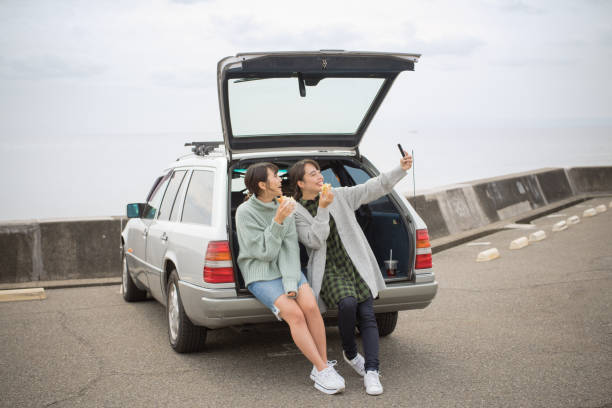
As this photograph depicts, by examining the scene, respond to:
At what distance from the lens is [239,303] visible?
5.27m

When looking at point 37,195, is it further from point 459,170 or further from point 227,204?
point 227,204

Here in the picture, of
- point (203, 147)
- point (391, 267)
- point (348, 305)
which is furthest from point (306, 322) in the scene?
point (203, 147)

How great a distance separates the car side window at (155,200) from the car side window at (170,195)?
18 centimetres

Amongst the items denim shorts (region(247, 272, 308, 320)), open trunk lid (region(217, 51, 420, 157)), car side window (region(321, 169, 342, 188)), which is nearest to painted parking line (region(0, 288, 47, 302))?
open trunk lid (region(217, 51, 420, 157))

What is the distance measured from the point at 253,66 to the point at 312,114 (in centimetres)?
99

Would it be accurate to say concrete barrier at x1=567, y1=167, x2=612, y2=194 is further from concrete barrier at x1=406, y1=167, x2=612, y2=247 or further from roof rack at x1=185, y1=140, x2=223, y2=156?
roof rack at x1=185, y1=140, x2=223, y2=156

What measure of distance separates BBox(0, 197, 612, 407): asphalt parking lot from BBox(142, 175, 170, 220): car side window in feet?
3.60

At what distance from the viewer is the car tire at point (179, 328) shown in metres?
5.88

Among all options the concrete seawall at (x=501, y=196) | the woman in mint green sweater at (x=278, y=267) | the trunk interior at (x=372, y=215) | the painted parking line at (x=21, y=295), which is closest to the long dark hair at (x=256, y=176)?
the woman in mint green sweater at (x=278, y=267)

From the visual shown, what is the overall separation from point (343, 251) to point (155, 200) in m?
2.87

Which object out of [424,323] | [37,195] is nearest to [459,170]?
[37,195]

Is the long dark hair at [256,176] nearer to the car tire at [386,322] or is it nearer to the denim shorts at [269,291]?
the denim shorts at [269,291]

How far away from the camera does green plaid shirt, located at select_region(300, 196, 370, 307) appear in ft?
17.2

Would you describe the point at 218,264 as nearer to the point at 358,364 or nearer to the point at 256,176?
the point at 256,176
